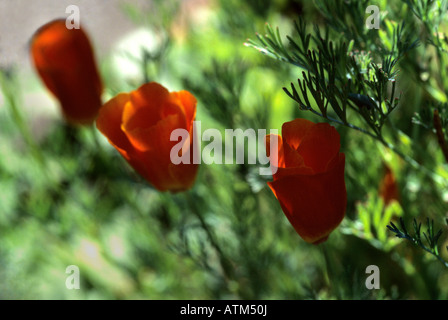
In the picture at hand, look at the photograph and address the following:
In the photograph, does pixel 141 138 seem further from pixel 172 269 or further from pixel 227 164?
pixel 172 269

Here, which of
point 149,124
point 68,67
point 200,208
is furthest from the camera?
point 200,208

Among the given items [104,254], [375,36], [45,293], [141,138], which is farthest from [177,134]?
[45,293]

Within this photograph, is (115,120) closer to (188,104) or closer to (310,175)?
(188,104)

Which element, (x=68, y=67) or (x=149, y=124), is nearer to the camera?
(x=149, y=124)

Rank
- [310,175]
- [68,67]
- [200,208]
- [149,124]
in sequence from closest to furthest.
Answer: [310,175], [149,124], [68,67], [200,208]

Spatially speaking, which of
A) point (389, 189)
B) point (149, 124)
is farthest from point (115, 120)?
point (389, 189)

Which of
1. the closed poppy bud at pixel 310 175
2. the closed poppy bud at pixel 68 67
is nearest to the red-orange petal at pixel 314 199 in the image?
the closed poppy bud at pixel 310 175

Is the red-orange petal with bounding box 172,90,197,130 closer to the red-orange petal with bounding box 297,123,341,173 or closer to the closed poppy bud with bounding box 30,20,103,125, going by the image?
the red-orange petal with bounding box 297,123,341,173

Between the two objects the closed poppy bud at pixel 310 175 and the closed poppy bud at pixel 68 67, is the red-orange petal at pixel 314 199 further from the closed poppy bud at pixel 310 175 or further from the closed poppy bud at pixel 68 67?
the closed poppy bud at pixel 68 67
